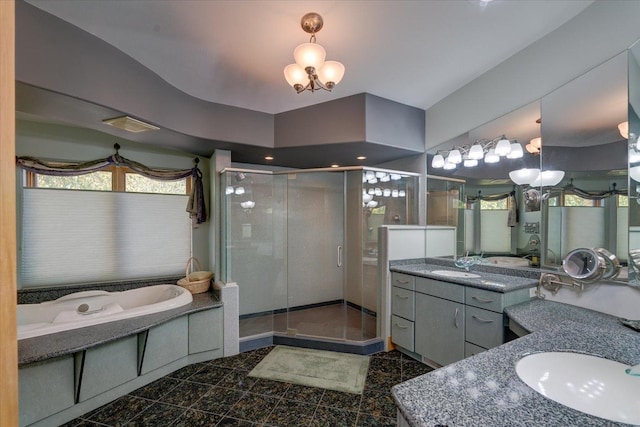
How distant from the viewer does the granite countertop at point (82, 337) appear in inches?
70.9

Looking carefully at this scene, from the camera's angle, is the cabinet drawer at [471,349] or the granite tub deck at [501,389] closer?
the granite tub deck at [501,389]

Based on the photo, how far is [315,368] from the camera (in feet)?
8.71

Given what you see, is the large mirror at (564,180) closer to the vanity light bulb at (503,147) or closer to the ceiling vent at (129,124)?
the vanity light bulb at (503,147)

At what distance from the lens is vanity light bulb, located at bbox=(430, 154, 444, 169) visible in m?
3.20

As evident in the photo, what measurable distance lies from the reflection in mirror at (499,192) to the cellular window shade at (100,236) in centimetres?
343

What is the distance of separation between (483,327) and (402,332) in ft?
3.05

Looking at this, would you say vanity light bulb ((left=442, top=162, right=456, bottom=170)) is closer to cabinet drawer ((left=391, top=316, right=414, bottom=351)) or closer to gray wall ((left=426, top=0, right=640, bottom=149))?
gray wall ((left=426, top=0, right=640, bottom=149))

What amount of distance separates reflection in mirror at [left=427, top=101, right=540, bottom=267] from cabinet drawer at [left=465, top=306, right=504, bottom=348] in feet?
1.96

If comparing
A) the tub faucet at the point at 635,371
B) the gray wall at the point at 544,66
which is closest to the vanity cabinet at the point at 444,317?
the tub faucet at the point at 635,371

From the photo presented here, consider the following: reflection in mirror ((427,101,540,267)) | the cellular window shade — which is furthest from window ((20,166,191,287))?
reflection in mirror ((427,101,540,267))

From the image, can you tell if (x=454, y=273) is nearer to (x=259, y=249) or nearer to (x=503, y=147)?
(x=503, y=147)

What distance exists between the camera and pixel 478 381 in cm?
89

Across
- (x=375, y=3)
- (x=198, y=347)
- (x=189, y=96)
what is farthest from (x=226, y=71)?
(x=198, y=347)

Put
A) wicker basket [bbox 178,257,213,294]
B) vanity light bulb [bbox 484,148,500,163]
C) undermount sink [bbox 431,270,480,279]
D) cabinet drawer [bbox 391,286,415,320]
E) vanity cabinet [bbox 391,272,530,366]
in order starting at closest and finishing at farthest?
vanity cabinet [bbox 391,272,530,366] < vanity light bulb [bbox 484,148,500,163] < undermount sink [bbox 431,270,480,279] < cabinet drawer [bbox 391,286,415,320] < wicker basket [bbox 178,257,213,294]
